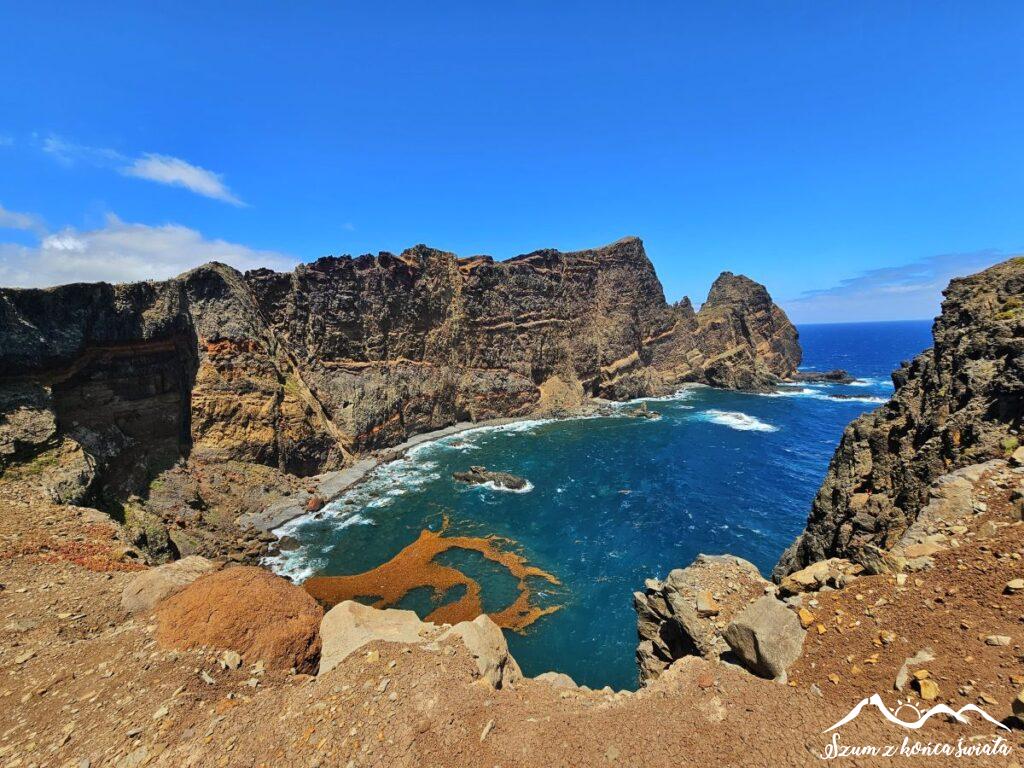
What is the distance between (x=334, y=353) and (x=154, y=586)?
55803mm

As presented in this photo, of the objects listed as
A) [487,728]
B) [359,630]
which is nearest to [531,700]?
[487,728]

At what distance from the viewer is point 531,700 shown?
11602 millimetres

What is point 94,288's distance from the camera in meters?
39.2

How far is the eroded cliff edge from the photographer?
35938 millimetres

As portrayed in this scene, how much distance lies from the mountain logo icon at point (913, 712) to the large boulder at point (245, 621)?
13145 millimetres

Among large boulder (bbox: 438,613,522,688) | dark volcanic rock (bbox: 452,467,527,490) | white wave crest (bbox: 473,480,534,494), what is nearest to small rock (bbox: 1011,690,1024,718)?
large boulder (bbox: 438,613,522,688)

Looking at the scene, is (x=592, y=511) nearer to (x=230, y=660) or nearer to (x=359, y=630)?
(x=359, y=630)

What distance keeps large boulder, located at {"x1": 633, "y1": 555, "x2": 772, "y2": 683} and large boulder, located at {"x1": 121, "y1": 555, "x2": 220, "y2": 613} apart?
55.3 ft

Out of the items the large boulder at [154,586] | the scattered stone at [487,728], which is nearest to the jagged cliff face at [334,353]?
the large boulder at [154,586]

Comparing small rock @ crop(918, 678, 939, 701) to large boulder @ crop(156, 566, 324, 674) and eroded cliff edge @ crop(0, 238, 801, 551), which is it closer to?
large boulder @ crop(156, 566, 324, 674)

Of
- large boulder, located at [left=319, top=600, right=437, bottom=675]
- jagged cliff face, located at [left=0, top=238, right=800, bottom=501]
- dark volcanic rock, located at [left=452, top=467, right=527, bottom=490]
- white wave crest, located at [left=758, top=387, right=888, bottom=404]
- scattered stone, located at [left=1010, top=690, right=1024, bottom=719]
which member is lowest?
dark volcanic rock, located at [left=452, top=467, right=527, bottom=490]

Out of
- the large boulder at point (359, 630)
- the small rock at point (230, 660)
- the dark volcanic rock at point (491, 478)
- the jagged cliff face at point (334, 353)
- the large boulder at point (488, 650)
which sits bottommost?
the dark volcanic rock at point (491, 478)

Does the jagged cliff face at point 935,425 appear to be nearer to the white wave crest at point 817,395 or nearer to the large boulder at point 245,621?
the large boulder at point 245,621

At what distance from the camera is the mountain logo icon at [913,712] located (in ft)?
25.4
